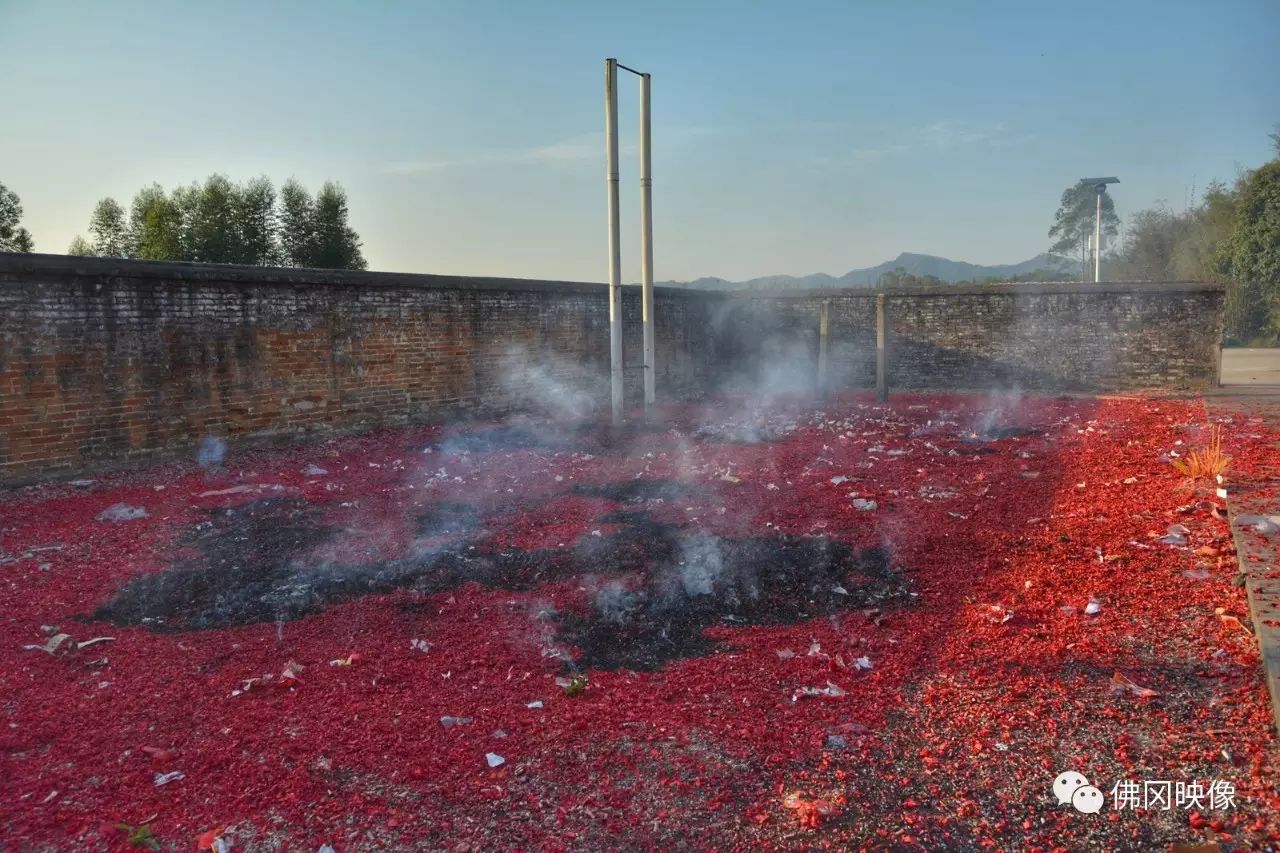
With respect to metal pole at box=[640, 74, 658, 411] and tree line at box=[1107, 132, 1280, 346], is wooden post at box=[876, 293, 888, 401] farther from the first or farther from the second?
tree line at box=[1107, 132, 1280, 346]

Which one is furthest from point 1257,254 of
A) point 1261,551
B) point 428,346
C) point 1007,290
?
point 428,346

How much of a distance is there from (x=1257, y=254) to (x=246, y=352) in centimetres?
3202

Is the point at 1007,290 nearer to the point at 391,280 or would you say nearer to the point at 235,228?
the point at 391,280

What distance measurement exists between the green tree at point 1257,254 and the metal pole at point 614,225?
26.7 metres

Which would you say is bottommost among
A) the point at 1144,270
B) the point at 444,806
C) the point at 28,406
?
the point at 444,806

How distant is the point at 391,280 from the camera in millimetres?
10188

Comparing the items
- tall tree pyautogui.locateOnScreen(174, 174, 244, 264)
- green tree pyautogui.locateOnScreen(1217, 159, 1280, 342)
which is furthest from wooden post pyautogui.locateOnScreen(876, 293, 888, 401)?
tall tree pyautogui.locateOnScreen(174, 174, 244, 264)

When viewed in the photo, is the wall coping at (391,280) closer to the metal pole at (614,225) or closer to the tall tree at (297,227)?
the metal pole at (614,225)

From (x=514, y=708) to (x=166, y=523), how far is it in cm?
428

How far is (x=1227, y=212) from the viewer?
33.7 meters

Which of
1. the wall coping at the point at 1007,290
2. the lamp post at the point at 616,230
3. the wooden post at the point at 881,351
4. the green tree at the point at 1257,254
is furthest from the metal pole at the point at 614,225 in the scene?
the green tree at the point at 1257,254

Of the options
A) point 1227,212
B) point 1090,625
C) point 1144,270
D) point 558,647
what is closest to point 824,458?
point 1090,625

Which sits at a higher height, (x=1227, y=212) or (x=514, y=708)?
(x=1227, y=212)

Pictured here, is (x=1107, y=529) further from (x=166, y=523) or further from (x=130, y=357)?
(x=130, y=357)
